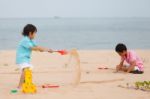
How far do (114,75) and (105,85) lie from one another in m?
1.69

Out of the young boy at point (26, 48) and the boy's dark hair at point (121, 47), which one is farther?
the boy's dark hair at point (121, 47)

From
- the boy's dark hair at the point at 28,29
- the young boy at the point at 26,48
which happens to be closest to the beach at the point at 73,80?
the young boy at the point at 26,48

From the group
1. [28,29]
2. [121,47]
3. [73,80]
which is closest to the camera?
[28,29]

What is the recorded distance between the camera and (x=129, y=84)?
33.9 ft

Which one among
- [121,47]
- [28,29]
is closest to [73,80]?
[121,47]

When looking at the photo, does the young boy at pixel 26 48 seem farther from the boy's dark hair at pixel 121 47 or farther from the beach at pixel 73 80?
the boy's dark hair at pixel 121 47

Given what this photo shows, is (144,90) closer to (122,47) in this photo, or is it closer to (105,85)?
(105,85)

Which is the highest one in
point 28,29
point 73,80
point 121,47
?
point 28,29

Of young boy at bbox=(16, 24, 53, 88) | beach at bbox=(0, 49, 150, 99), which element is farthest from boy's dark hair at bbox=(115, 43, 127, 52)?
young boy at bbox=(16, 24, 53, 88)

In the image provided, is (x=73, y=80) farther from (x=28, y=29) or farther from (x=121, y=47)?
(x=28, y=29)

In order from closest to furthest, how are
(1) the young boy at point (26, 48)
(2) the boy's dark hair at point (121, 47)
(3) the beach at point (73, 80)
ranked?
(3) the beach at point (73, 80) < (1) the young boy at point (26, 48) < (2) the boy's dark hair at point (121, 47)

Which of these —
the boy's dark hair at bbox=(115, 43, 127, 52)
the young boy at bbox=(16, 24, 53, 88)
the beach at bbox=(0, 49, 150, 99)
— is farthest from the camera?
the boy's dark hair at bbox=(115, 43, 127, 52)

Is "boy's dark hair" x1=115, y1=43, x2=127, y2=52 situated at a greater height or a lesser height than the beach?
greater

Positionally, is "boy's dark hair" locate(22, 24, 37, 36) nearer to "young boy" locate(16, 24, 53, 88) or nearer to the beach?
"young boy" locate(16, 24, 53, 88)
